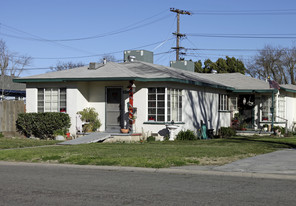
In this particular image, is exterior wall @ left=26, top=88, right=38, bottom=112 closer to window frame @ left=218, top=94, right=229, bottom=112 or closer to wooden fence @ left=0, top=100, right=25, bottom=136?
wooden fence @ left=0, top=100, right=25, bottom=136

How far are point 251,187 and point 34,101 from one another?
16.6 metres

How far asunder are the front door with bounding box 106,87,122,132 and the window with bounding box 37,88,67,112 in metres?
2.29

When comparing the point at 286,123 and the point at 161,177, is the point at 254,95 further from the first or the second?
the point at 161,177

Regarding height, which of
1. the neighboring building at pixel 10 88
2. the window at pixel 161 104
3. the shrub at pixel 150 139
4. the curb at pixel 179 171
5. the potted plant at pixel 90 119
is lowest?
the curb at pixel 179 171

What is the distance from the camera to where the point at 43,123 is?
22.3 meters

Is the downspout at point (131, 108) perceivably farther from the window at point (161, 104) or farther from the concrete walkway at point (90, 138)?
the concrete walkway at point (90, 138)

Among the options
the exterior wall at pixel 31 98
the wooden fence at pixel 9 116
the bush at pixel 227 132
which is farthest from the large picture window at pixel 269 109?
the wooden fence at pixel 9 116

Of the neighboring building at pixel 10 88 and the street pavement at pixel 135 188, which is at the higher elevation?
the neighboring building at pixel 10 88

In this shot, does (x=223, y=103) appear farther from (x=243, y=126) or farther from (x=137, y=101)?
(x=137, y=101)

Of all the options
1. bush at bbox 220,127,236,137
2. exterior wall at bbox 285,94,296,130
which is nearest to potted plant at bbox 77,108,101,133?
bush at bbox 220,127,236,137

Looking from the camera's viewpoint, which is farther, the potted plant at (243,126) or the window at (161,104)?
the potted plant at (243,126)

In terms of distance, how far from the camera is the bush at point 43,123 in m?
22.1

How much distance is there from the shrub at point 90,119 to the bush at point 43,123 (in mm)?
812

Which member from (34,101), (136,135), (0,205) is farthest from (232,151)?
(34,101)
